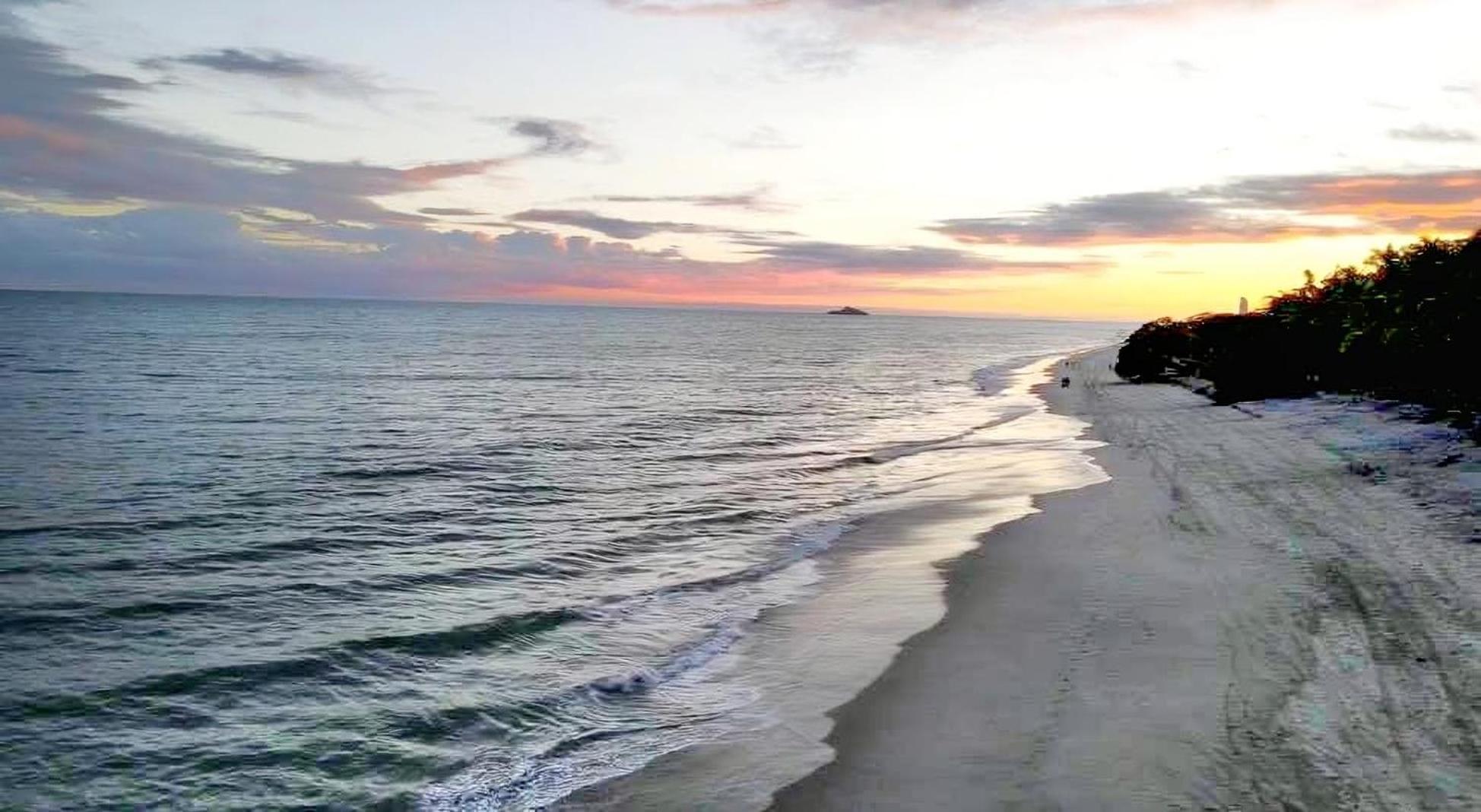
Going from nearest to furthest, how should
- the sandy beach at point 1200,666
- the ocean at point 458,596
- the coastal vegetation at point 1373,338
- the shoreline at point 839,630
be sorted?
1. the sandy beach at point 1200,666
2. the shoreline at point 839,630
3. the ocean at point 458,596
4. the coastal vegetation at point 1373,338

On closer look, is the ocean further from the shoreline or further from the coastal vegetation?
the coastal vegetation

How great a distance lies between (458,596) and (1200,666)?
28.7 feet

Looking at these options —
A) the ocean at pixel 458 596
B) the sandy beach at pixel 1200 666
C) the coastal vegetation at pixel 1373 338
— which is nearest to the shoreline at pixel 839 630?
the ocean at pixel 458 596

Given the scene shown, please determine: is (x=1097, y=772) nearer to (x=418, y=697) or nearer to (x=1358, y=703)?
(x=1358, y=703)

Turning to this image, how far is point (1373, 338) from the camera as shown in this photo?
27453 mm

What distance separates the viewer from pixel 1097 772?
21.3ft

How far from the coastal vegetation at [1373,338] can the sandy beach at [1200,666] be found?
3.95m

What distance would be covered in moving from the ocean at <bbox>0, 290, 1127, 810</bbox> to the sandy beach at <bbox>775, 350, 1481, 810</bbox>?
757 mm

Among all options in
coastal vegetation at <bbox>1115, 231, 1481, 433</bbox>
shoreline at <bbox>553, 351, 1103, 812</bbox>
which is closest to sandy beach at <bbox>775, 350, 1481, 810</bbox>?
shoreline at <bbox>553, 351, 1103, 812</bbox>

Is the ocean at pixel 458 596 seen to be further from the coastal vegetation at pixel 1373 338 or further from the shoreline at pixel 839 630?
the coastal vegetation at pixel 1373 338

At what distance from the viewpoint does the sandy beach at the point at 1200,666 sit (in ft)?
20.7

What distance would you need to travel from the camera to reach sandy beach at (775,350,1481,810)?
20.7ft

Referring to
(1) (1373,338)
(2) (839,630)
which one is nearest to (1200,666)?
(2) (839,630)

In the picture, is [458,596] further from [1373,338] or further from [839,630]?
[1373,338]
